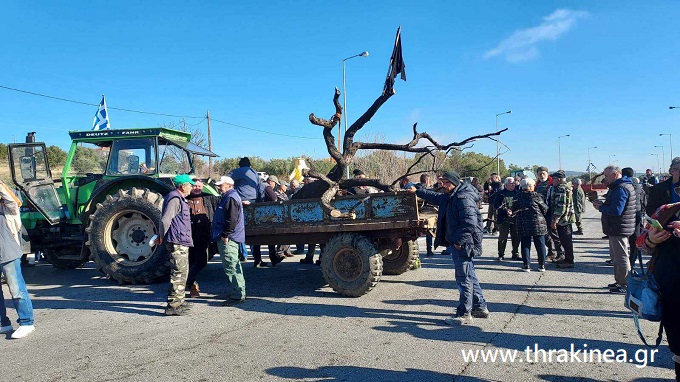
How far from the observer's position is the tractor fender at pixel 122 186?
284 inches

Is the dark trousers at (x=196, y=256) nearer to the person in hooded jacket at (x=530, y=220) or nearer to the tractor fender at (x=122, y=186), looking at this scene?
the tractor fender at (x=122, y=186)

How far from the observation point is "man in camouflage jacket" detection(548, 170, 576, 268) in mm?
7734

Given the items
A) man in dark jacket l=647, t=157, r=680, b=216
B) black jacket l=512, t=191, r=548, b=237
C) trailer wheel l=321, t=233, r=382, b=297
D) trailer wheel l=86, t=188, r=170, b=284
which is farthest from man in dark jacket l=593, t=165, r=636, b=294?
trailer wheel l=86, t=188, r=170, b=284

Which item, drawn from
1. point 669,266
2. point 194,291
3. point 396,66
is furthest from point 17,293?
point 669,266

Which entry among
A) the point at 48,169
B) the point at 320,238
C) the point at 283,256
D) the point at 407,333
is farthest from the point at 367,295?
the point at 48,169

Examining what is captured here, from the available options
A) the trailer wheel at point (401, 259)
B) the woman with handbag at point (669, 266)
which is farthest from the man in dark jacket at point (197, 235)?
the woman with handbag at point (669, 266)

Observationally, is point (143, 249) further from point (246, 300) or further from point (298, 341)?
point (298, 341)

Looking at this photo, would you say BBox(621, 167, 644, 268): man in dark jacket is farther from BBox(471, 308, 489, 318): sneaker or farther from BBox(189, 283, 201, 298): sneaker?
BBox(189, 283, 201, 298): sneaker

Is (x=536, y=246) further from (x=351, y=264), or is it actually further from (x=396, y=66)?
(x=396, y=66)

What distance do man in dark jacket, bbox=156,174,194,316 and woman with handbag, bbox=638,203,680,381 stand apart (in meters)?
4.86

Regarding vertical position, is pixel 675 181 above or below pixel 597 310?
above

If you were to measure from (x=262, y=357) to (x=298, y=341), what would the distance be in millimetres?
488

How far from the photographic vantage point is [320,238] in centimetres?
620

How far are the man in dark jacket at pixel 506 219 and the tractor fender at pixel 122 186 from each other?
6386mm
